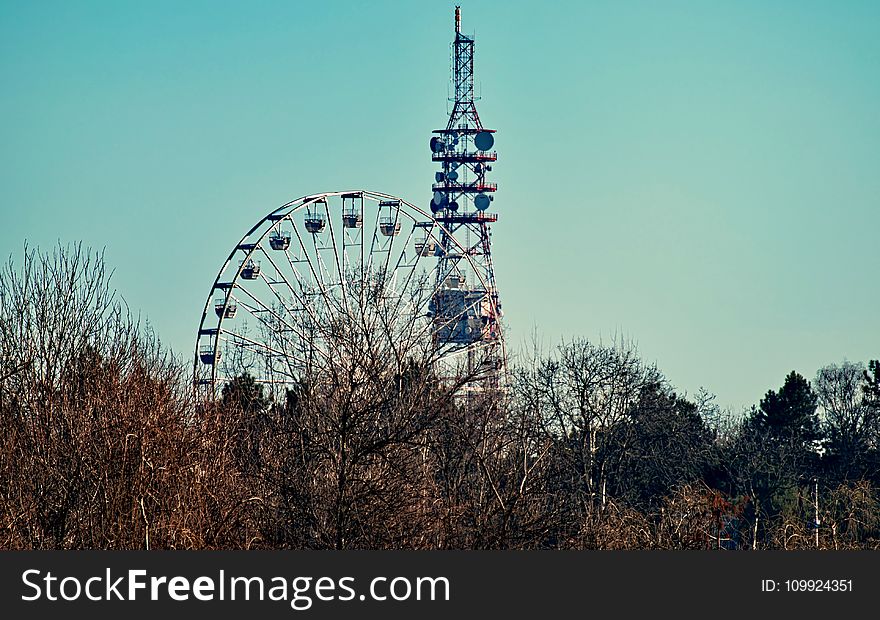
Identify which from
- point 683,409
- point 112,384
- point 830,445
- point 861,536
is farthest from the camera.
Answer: point 830,445

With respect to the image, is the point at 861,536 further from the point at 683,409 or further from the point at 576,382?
the point at 683,409

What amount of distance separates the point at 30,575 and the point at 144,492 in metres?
7.64

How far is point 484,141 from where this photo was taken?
Answer: 221 ft

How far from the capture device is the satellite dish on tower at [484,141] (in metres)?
67.3

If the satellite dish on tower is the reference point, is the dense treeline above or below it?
below

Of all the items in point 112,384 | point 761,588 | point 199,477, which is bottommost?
point 761,588

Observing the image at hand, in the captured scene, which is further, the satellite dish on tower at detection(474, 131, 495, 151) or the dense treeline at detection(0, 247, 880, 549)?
the satellite dish on tower at detection(474, 131, 495, 151)

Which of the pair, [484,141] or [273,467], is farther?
[484,141]

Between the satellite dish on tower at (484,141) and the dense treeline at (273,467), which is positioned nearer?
the dense treeline at (273,467)

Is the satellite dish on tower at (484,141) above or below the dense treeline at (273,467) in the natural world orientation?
above

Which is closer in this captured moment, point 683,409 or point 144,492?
point 144,492

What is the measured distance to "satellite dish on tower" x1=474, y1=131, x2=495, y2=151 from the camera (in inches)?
2650

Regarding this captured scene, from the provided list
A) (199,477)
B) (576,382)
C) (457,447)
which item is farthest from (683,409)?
(199,477)

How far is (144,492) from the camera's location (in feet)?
79.4
